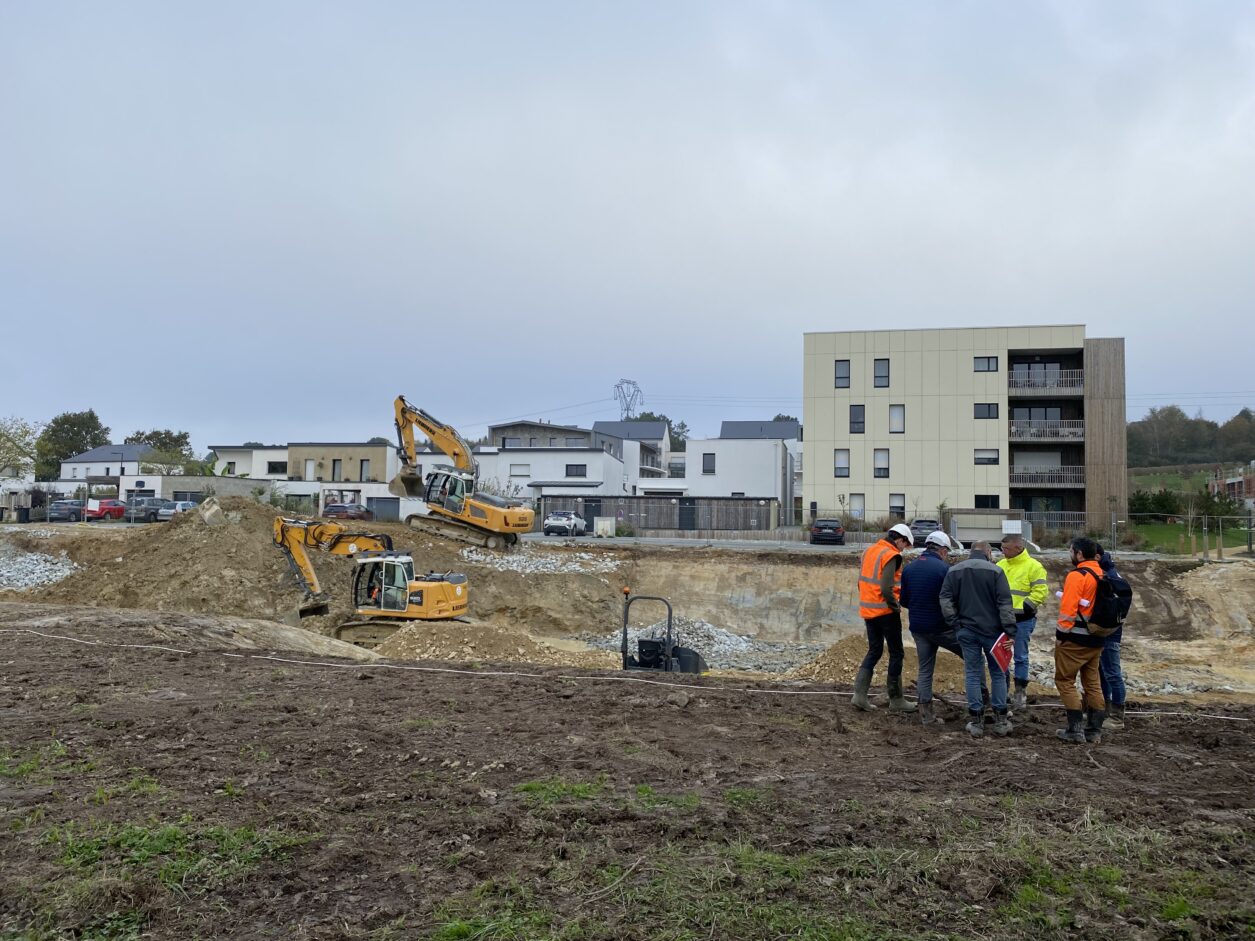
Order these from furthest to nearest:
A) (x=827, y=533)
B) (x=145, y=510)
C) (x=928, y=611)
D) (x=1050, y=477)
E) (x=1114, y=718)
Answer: (x=145, y=510), (x=1050, y=477), (x=827, y=533), (x=928, y=611), (x=1114, y=718)

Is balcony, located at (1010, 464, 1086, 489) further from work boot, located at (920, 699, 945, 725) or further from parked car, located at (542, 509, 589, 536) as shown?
work boot, located at (920, 699, 945, 725)

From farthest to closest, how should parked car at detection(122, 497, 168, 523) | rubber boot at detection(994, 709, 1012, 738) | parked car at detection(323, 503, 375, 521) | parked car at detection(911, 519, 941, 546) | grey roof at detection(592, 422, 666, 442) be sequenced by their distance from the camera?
grey roof at detection(592, 422, 666, 442)
parked car at detection(323, 503, 375, 521)
parked car at detection(122, 497, 168, 523)
parked car at detection(911, 519, 941, 546)
rubber boot at detection(994, 709, 1012, 738)

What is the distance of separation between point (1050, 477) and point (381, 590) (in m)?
35.8

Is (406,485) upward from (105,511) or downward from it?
upward

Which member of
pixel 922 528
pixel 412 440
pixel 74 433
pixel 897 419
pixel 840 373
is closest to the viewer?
pixel 412 440

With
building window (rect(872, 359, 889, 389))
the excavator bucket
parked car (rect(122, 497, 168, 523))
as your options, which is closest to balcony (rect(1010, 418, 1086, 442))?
building window (rect(872, 359, 889, 389))

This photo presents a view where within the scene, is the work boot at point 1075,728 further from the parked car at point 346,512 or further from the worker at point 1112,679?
the parked car at point 346,512

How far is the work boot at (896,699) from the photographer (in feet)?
27.5

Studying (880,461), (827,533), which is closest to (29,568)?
(827,533)

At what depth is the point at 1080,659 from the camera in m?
7.26

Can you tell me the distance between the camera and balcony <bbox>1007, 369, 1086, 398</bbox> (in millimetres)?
43406

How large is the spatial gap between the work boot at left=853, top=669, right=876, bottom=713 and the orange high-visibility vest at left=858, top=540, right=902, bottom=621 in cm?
52

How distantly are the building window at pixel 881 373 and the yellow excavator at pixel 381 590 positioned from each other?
3178 cm

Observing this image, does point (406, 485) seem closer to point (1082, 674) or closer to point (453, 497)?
point (453, 497)
